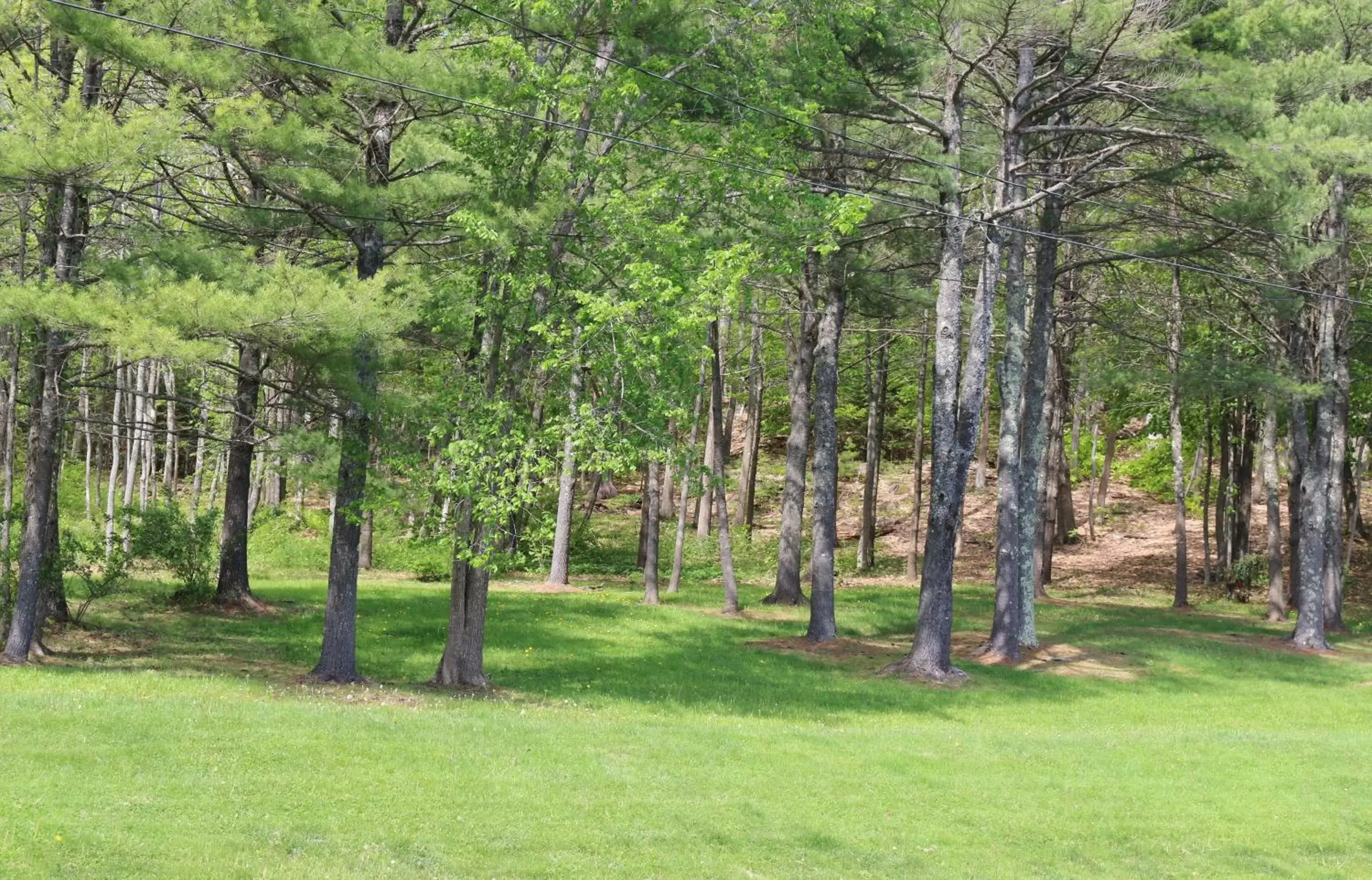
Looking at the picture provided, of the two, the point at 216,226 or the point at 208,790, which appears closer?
the point at 208,790

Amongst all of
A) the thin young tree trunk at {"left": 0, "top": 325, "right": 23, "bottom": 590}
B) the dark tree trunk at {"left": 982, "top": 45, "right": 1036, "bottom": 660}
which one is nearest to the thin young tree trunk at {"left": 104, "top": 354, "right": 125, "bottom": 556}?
the thin young tree trunk at {"left": 0, "top": 325, "right": 23, "bottom": 590}

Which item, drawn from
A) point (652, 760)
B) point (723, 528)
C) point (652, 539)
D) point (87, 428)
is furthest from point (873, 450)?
point (652, 760)

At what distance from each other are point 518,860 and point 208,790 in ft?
7.74

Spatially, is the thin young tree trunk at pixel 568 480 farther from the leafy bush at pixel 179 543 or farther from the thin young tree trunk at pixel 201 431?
the leafy bush at pixel 179 543

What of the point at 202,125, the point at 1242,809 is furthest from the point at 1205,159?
the point at 202,125

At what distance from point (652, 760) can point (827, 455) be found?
12.4 metres

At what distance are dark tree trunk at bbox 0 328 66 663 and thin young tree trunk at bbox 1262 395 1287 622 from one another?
74.4ft

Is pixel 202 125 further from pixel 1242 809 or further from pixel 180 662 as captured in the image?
pixel 1242 809

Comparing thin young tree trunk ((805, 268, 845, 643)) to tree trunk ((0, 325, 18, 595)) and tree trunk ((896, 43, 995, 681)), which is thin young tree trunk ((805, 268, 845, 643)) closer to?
tree trunk ((896, 43, 995, 681))

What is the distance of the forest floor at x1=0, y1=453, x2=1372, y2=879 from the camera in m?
8.80

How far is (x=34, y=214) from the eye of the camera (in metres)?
15.3

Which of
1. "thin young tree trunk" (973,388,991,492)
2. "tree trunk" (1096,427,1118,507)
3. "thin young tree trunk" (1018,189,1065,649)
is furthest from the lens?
"tree trunk" (1096,427,1118,507)

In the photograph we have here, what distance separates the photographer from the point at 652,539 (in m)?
26.4

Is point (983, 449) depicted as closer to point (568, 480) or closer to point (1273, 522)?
point (1273, 522)
